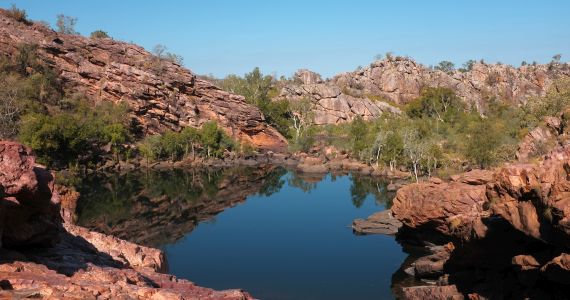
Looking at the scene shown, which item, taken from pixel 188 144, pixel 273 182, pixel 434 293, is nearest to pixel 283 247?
pixel 434 293

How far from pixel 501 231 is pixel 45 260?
15.7 m

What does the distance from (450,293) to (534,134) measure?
1635 cm

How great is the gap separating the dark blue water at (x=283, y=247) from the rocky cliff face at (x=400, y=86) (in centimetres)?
5853

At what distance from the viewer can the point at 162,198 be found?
4978 centimetres

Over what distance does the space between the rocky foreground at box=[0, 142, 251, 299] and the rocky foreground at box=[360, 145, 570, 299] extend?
9.88m

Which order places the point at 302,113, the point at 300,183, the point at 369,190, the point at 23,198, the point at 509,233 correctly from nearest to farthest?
1. the point at 23,198
2. the point at 509,233
3. the point at 369,190
4. the point at 300,183
5. the point at 302,113

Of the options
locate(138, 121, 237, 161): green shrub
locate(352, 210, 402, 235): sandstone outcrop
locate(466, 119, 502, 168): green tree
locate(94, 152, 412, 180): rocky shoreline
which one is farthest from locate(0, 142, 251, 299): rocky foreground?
locate(138, 121, 237, 161): green shrub

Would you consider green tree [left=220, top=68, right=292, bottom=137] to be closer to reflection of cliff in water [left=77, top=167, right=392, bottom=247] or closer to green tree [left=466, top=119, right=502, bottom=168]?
reflection of cliff in water [left=77, top=167, right=392, bottom=247]

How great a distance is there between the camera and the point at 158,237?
35938 millimetres

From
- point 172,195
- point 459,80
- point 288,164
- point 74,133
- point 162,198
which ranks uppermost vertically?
point 459,80

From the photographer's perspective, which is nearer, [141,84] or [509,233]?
[509,233]

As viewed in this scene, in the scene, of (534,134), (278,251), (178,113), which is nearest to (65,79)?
(178,113)

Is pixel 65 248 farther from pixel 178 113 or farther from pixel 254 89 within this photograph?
pixel 254 89

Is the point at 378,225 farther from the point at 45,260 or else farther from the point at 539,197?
the point at 45,260
